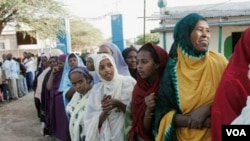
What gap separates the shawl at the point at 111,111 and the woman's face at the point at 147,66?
48 centimetres

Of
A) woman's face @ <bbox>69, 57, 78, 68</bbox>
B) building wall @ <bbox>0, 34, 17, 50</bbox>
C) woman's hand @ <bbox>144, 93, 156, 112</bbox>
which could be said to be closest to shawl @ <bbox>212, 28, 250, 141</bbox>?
woman's hand @ <bbox>144, 93, 156, 112</bbox>

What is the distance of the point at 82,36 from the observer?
39.8 metres

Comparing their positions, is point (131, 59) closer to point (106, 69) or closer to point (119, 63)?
point (119, 63)

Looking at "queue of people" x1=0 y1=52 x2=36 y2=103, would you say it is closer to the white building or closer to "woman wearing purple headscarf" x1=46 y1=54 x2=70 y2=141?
the white building

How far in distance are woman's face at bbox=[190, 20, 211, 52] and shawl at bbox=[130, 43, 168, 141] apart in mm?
322

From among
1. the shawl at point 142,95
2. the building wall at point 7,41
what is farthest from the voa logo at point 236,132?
the building wall at point 7,41

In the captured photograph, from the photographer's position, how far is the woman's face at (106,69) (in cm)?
261

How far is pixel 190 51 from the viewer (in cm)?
185

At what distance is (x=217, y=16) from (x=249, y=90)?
7.32m

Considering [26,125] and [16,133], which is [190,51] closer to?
[16,133]

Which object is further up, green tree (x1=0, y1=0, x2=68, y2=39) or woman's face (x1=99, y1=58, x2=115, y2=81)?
green tree (x1=0, y1=0, x2=68, y2=39)

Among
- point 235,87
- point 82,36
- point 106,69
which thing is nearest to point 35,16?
point 106,69

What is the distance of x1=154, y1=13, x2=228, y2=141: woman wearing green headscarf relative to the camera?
1777mm

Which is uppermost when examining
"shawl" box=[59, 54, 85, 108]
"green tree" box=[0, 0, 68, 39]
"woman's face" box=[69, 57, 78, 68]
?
"green tree" box=[0, 0, 68, 39]
